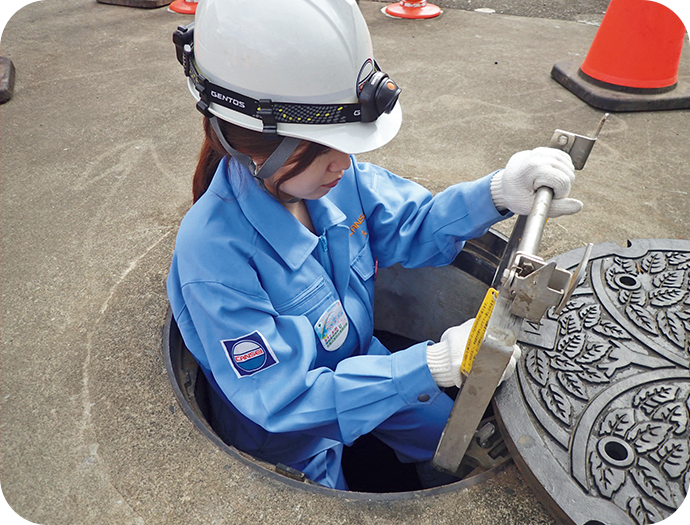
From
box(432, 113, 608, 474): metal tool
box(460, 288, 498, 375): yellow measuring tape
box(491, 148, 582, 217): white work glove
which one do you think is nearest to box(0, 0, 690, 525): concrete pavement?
box(432, 113, 608, 474): metal tool

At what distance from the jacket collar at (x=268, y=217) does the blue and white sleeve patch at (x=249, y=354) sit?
0.74 ft

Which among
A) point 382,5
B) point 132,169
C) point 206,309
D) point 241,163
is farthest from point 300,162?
point 382,5

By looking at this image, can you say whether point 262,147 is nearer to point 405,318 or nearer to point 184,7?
point 405,318

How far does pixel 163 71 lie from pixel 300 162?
8.98 ft

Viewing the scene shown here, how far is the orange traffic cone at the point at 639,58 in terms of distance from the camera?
2.93m

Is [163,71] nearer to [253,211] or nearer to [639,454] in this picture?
[253,211]

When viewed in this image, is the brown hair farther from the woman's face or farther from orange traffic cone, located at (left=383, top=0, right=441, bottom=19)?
orange traffic cone, located at (left=383, top=0, right=441, bottom=19)

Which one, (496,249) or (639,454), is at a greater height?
(639,454)

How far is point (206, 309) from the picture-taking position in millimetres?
1240

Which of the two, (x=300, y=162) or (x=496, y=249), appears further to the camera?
(x=496, y=249)

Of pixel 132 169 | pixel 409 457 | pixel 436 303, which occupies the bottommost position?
pixel 409 457

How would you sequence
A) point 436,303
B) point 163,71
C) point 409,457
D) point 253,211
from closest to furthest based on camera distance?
1. point 253,211
2. point 409,457
3. point 436,303
4. point 163,71

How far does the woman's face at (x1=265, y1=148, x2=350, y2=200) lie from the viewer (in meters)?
1.25

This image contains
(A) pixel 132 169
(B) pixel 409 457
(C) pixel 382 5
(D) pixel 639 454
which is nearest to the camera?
(D) pixel 639 454
